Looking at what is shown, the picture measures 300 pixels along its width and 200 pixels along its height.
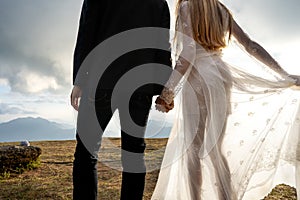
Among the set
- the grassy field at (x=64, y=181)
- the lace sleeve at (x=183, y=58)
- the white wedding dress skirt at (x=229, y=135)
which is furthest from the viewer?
the grassy field at (x=64, y=181)

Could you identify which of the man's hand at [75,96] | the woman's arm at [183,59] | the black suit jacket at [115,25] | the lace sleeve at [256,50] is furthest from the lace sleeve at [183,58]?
the man's hand at [75,96]

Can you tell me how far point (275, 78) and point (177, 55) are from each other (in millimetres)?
660

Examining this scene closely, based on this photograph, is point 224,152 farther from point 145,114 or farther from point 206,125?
point 145,114

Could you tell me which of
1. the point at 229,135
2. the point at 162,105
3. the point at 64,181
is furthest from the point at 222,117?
the point at 64,181

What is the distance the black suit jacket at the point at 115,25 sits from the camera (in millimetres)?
1976

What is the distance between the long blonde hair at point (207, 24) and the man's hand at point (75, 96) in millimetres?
693

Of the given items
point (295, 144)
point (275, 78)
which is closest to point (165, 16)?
point (275, 78)

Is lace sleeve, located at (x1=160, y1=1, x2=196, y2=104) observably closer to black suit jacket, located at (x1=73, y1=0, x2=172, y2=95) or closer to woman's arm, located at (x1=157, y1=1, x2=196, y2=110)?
woman's arm, located at (x1=157, y1=1, x2=196, y2=110)

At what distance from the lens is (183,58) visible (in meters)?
2.13

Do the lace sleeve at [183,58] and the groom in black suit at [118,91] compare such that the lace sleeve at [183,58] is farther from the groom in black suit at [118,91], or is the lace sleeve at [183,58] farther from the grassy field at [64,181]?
the grassy field at [64,181]

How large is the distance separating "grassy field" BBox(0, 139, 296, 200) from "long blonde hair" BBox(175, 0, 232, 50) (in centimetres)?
87

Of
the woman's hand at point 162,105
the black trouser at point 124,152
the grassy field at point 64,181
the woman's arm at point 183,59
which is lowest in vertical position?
the grassy field at point 64,181

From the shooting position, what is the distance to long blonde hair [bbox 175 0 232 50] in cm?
213

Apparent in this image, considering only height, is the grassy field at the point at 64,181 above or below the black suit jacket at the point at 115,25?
below
